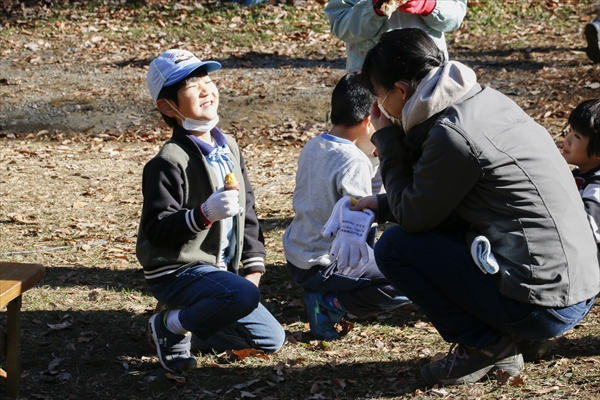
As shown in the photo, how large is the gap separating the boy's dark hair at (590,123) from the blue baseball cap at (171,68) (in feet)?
5.93

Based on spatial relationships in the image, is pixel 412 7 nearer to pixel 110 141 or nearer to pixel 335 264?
pixel 335 264

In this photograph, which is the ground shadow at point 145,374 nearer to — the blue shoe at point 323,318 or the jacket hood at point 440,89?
the blue shoe at point 323,318

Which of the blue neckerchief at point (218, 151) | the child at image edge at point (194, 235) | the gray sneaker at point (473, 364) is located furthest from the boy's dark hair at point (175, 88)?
the gray sneaker at point (473, 364)

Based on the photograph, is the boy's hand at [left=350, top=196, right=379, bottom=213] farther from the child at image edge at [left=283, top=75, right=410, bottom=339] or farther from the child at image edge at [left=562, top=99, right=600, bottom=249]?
the child at image edge at [left=562, top=99, right=600, bottom=249]

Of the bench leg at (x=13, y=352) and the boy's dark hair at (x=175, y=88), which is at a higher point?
the boy's dark hair at (x=175, y=88)

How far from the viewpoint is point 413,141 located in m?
3.10

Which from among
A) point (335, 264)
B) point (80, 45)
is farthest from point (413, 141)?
point (80, 45)

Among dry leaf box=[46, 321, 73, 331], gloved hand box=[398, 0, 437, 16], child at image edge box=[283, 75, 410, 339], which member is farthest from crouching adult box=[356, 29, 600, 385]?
dry leaf box=[46, 321, 73, 331]

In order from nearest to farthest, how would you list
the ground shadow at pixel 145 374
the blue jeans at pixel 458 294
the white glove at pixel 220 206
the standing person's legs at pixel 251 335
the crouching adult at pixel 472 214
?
the crouching adult at pixel 472 214 < the blue jeans at pixel 458 294 < the white glove at pixel 220 206 < the ground shadow at pixel 145 374 < the standing person's legs at pixel 251 335

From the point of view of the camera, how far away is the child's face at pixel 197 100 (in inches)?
146

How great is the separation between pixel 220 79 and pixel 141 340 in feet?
25.7

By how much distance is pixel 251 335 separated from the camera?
12.3 feet

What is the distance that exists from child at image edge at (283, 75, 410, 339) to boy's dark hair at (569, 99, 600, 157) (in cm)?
103

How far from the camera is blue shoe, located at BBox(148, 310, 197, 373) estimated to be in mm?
3619
